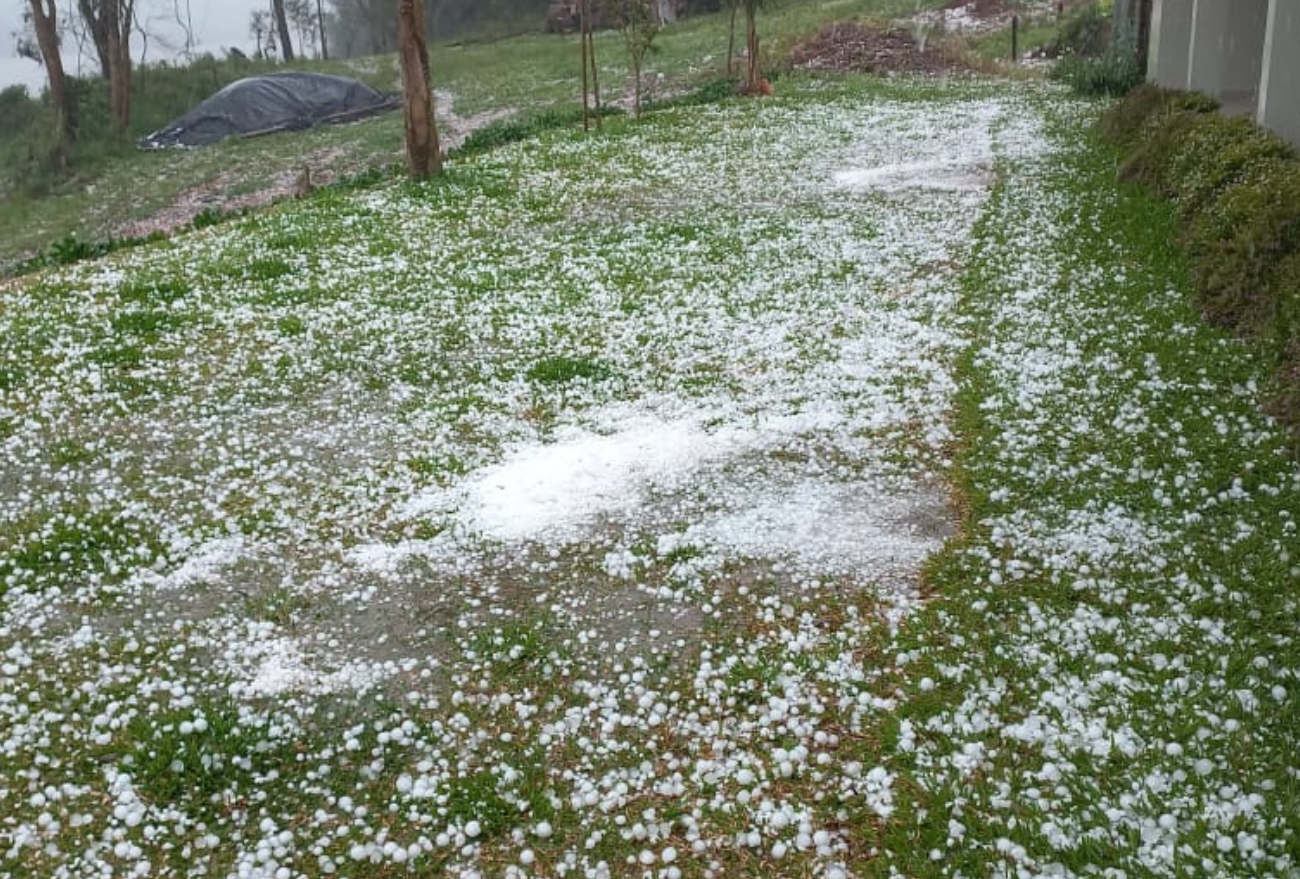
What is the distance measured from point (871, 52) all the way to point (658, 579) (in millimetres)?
24917

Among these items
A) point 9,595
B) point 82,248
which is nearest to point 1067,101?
point 82,248

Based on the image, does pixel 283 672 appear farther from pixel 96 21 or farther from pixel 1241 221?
pixel 96 21

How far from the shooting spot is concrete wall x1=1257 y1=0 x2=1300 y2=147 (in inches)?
351

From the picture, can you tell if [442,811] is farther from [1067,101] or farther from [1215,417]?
[1067,101]

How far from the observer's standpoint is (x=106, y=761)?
3.45 metres

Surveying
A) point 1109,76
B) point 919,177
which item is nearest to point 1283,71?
point 919,177

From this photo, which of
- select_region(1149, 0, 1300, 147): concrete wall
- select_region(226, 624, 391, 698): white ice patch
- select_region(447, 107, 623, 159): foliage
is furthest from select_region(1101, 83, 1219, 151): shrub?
select_region(226, 624, 391, 698): white ice patch

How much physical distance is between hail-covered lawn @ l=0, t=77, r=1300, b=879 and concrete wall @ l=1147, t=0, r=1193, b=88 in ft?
26.9

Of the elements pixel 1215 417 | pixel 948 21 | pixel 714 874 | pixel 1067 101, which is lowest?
pixel 714 874

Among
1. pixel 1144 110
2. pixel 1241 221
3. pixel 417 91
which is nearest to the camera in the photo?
pixel 1241 221

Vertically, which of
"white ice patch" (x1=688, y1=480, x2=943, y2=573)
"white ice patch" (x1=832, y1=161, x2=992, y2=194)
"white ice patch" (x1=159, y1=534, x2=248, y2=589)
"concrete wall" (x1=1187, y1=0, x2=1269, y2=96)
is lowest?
"white ice patch" (x1=688, y1=480, x2=943, y2=573)

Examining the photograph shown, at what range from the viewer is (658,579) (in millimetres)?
Result: 4387

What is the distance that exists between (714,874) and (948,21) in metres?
32.7

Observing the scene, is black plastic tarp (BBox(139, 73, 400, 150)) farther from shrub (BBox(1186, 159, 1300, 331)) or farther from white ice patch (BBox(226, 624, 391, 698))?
white ice patch (BBox(226, 624, 391, 698))
